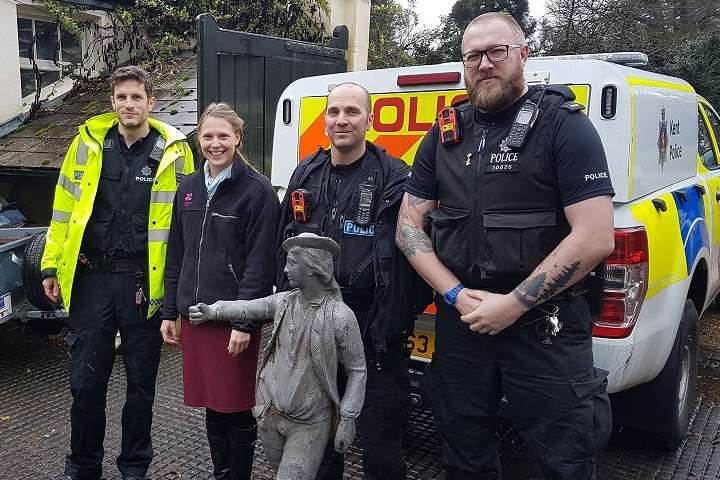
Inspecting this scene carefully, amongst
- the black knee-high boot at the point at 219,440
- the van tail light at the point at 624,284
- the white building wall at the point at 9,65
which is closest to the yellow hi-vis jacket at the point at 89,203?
the black knee-high boot at the point at 219,440

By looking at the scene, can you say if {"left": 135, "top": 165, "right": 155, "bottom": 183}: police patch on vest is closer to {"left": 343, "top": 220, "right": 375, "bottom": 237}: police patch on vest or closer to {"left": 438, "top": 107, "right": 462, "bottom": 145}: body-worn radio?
{"left": 343, "top": 220, "right": 375, "bottom": 237}: police patch on vest

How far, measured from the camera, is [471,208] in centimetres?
226

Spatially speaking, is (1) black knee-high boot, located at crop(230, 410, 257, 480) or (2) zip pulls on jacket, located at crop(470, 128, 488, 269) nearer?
(2) zip pulls on jacket, located at crop(470, 128, 488, 269)

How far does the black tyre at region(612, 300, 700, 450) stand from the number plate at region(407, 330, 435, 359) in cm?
107

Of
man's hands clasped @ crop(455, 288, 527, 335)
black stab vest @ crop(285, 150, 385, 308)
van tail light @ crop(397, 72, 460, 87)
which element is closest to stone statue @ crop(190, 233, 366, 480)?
black stab vest @ crop(285, 150, 385, 308)

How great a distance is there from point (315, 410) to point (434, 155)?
1.03 m

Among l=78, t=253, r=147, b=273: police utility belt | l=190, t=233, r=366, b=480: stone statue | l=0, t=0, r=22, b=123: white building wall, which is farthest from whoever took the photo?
l=0, t=0, r=22, b=123: white building wall

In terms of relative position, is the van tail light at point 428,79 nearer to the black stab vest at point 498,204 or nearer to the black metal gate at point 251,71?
the black stab vest at point 498,204

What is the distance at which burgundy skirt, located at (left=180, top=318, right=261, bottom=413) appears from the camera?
2734 millimetres

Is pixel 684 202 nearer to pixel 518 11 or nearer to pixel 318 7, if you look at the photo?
pixel 318 7

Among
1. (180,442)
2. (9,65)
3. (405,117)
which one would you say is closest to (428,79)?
(405,117)

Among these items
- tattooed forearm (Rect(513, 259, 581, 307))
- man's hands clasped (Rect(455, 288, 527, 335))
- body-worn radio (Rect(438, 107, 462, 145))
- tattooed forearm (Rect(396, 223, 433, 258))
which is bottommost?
man's hands clasped (Rect(455, 288, 527, 335))

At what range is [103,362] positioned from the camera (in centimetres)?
308

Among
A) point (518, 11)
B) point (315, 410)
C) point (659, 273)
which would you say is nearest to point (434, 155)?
point (315, 410)
